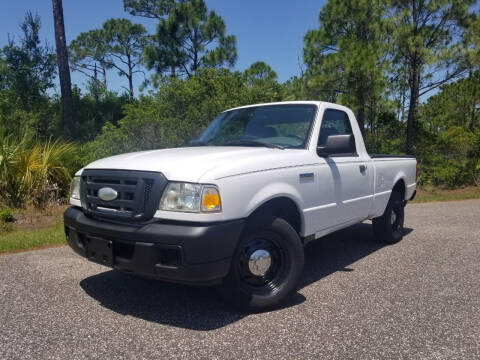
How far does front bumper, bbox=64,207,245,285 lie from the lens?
2.84 metres

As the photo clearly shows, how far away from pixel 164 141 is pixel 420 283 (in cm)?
785

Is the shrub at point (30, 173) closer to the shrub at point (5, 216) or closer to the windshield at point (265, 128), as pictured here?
the shrub at point (5, 216)

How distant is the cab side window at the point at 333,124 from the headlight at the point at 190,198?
1.76 meters

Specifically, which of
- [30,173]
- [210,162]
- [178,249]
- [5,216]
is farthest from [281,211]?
[30,173]

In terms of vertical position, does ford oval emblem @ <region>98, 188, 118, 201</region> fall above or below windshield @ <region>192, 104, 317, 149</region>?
below

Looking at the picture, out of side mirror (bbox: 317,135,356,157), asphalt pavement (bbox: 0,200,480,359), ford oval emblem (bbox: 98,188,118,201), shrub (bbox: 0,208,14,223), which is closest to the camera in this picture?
asphalt pavement (bbox: 0,200,480,359)

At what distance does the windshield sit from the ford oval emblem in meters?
1.47

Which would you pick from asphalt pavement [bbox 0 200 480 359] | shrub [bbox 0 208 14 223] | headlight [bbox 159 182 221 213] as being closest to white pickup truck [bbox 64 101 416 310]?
headlight [bbox 159 182 221 213]

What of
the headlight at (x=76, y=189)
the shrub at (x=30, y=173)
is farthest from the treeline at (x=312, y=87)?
the headlight at (x=76, y=189)

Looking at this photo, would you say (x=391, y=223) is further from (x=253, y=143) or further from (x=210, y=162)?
(x=210, y=162)

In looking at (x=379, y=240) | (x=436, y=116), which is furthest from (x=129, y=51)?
(x=379, y=240)

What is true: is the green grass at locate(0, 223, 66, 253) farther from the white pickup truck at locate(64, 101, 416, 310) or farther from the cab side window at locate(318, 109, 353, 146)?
the cab side window at locate(318, 109, 353, 146)

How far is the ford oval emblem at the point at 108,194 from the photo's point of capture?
3.18 meters

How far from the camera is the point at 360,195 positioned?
4.76 metres
